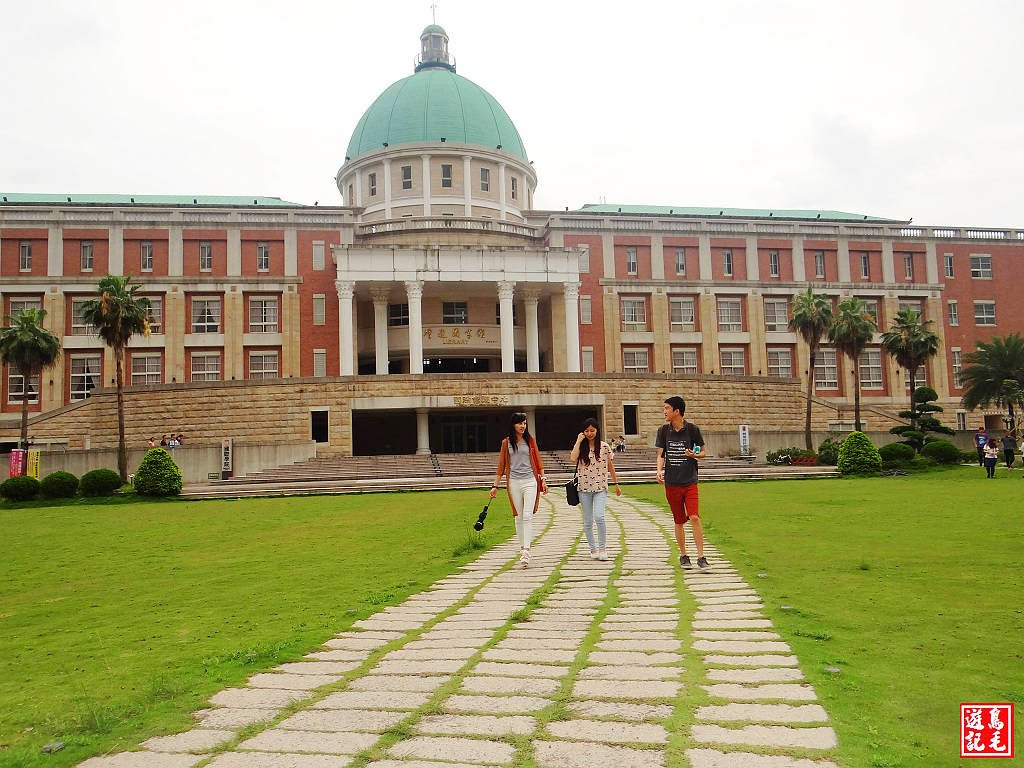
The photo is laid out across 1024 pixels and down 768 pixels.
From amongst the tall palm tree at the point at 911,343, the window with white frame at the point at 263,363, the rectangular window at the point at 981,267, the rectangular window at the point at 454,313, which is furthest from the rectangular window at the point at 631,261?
the rectangular window at the point at 981,267

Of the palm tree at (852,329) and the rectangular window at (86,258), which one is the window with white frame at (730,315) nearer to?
the palm tree at (852,329)

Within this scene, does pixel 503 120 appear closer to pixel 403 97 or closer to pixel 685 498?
pixel 403 97

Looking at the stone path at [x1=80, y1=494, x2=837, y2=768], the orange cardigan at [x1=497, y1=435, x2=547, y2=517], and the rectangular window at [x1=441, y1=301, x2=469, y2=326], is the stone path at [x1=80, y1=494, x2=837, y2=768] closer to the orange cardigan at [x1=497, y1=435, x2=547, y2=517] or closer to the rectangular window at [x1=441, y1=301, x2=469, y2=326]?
the orange cardigan at [x1=497, y1=435, x2=547, y2=517]

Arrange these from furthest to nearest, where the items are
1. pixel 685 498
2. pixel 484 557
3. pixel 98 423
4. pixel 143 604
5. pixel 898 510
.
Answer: pixel 98 423 < pixel 898 510 < pixel 484 557 < pixel 685 498 < pixel 143 604

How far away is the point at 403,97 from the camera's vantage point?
2438 inches

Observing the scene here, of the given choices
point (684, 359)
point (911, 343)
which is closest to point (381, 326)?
point (684, 359)

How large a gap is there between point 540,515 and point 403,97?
165 feet

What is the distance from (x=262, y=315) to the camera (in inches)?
2082

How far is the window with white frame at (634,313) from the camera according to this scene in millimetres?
56469

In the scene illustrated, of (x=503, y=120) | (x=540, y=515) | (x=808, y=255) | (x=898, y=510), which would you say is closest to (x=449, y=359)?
(x=503, y=120)

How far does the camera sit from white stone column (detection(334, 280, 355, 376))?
4834cm

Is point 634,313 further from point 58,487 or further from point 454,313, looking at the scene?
point 58,487

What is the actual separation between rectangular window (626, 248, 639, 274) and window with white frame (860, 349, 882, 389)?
18138 mm

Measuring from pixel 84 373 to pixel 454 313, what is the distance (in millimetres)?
23653
